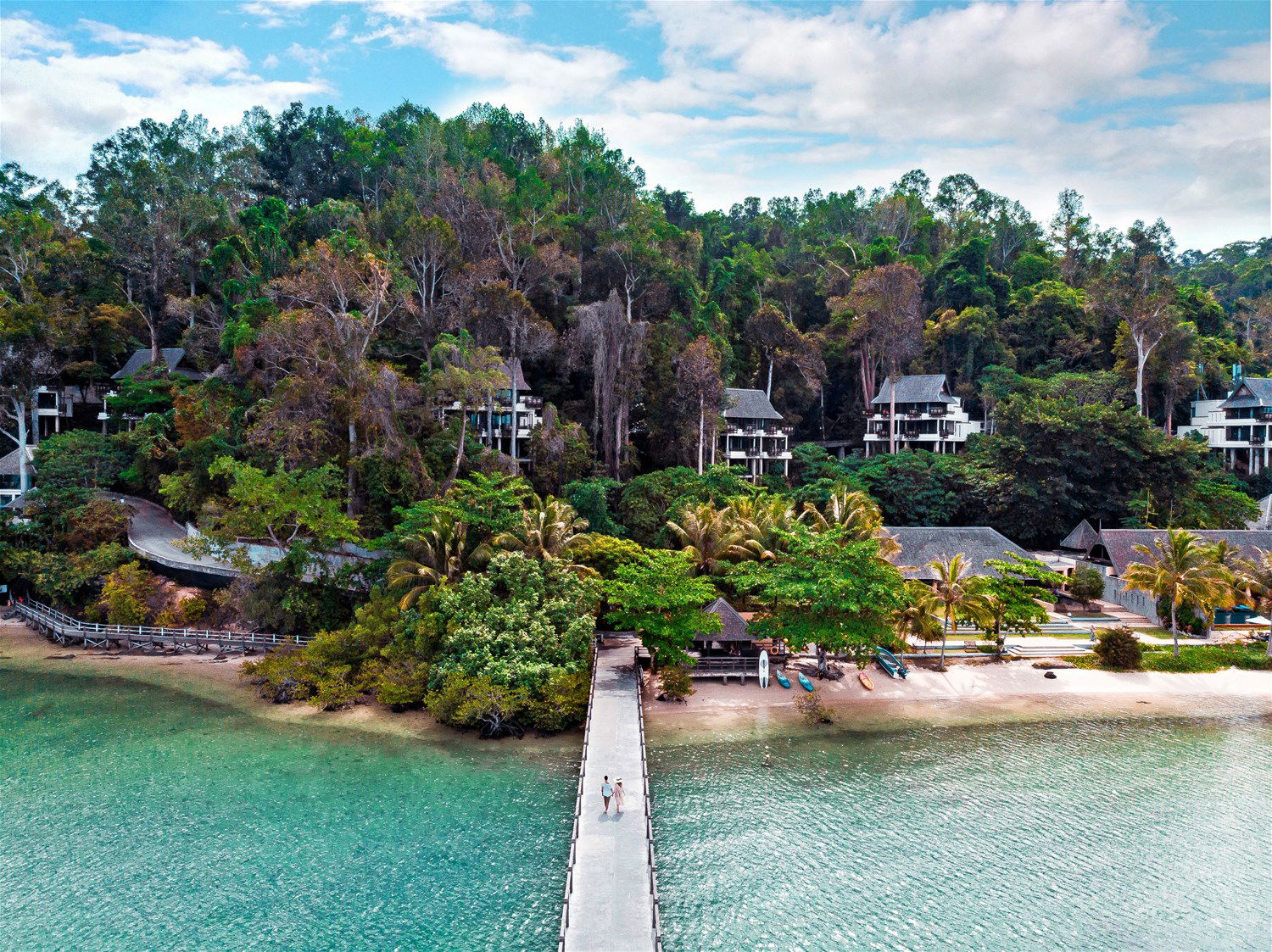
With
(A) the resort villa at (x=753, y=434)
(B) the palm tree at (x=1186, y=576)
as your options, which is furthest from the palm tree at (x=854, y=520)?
(A) the resort villa at (x=753, y=434)

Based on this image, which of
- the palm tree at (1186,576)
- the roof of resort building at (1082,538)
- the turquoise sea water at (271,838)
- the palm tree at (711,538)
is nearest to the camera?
the turquoise sea water at (271,838)

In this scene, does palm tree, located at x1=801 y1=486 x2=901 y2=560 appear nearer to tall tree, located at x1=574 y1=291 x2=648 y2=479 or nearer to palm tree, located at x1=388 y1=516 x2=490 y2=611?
tall tree, located at x1=574 y1=291 x2=648 y2=479

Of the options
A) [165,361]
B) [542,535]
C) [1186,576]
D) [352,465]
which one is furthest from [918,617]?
[165,361]

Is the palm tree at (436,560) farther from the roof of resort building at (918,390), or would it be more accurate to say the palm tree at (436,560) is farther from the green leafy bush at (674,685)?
the roof of resort building at (918,390)

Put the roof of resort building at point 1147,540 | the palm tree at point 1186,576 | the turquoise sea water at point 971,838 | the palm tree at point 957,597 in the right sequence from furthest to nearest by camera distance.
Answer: the roof of resort building at point 1147,540, the palm tree at point 1186,576, the palm tree at point 957,597, the turquoise sea water at point 971,838

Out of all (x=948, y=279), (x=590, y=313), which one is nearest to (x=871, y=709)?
(x=590, y=313)

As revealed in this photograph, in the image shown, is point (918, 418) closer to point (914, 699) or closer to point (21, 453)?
point (914, 699)

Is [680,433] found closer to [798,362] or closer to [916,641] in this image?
[798,362]
